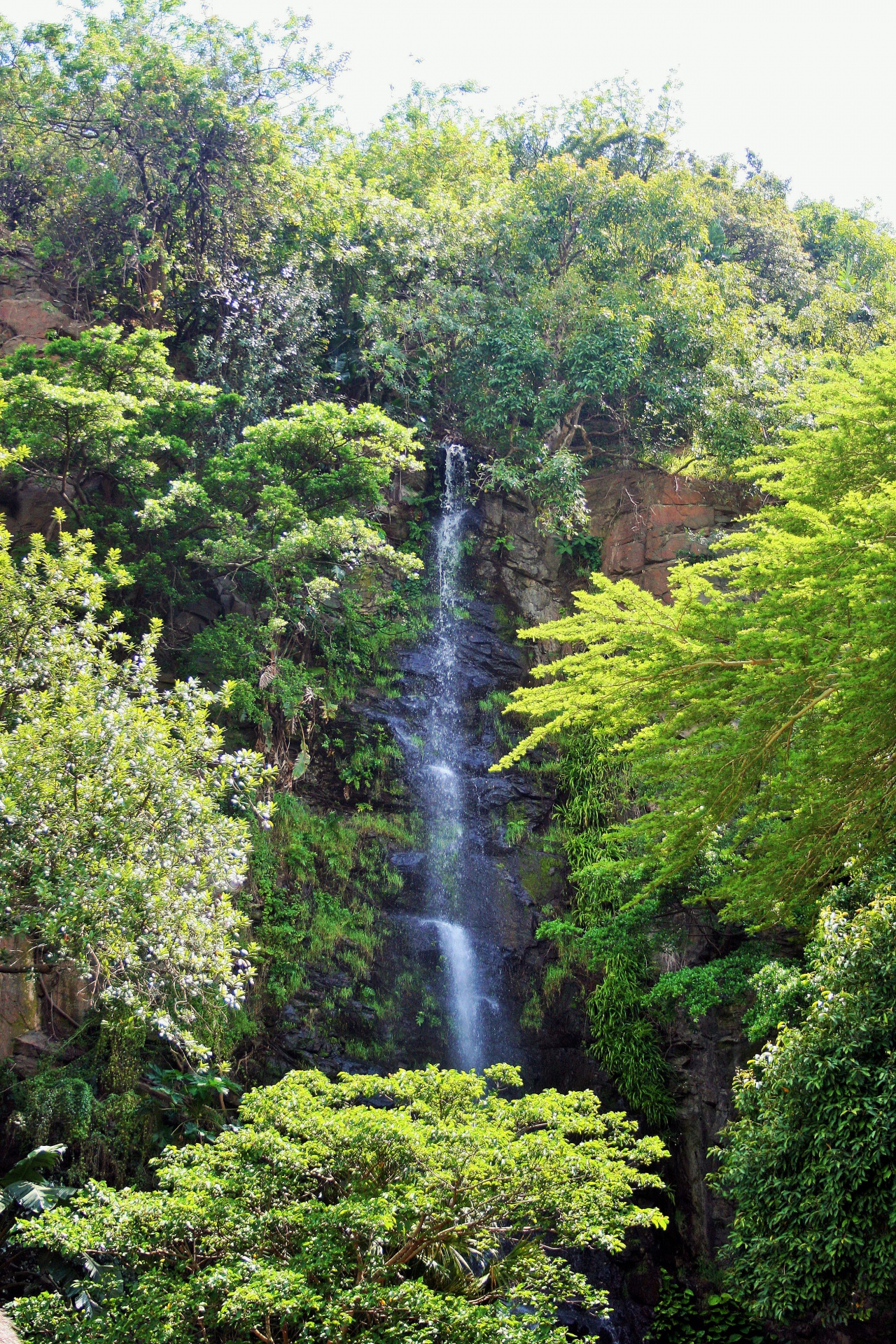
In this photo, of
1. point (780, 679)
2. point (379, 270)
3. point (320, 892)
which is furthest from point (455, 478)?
point (780, 679)

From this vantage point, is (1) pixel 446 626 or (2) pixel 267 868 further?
(1) pixel 446 626

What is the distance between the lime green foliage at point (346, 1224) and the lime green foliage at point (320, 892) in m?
5.01

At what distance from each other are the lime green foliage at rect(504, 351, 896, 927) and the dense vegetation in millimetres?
32

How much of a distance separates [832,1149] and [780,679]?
4.03m

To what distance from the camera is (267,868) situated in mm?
12867

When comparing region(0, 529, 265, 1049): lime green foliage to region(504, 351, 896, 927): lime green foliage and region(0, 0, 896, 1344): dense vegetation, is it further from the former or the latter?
region(504, 351, 896, 927): lime green foliage

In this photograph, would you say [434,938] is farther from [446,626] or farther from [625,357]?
[625,357]

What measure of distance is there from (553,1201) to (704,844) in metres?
2.55

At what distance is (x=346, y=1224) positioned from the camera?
6.10m

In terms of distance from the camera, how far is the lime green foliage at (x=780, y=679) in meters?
5.12

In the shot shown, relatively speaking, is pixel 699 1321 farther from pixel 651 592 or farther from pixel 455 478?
pixel 455 478

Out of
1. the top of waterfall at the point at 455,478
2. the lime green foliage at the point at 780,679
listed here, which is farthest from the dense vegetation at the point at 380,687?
the top of waterfall at the point at 455,478

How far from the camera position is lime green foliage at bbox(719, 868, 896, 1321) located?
23.1 ft

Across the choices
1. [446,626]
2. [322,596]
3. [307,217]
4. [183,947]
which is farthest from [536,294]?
[183,947]
